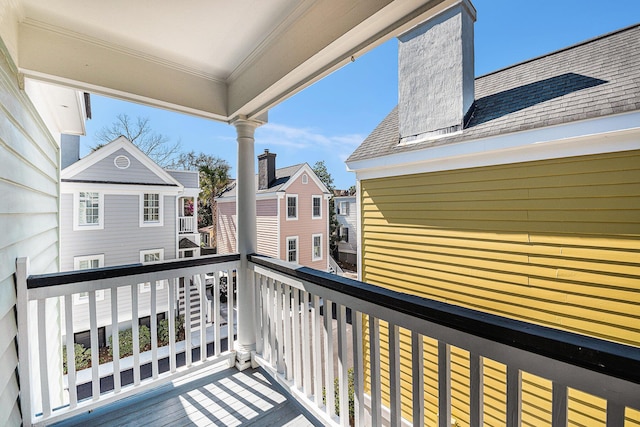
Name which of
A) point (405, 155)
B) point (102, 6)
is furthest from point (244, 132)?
point (405, 155)

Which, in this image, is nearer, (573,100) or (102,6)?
Result: (102,6)

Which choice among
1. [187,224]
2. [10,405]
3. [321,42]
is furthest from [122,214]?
[321,42]

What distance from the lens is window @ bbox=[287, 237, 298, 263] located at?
4113 mm

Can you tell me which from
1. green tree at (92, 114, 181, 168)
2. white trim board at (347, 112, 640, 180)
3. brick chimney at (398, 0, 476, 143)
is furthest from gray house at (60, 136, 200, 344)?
brick chimney at (398, 0, 476, 143)

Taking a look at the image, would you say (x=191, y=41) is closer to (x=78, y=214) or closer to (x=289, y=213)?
(x=78, y=214)

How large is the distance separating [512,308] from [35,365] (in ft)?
12.8

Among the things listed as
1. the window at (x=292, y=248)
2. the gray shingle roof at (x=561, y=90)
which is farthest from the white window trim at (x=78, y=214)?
the gray shingle roof at (x=561, y=90)

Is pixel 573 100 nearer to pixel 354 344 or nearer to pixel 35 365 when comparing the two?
pixel 354 344

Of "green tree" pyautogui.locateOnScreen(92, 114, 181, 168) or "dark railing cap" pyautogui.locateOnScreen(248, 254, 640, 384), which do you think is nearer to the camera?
"dark railing cap" pyautogui.locateOnScreen(248, 254, 640, 384)

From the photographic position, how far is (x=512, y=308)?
103 inches

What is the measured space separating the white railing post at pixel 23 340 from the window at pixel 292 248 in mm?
2808

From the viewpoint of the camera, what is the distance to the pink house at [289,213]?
3.41m

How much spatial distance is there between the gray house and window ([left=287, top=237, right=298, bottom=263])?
4.40 ft

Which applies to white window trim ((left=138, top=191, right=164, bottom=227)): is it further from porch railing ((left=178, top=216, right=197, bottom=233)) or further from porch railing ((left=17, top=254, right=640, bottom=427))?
porch railing ((left=17, top=254, right=640, bottom=427))
